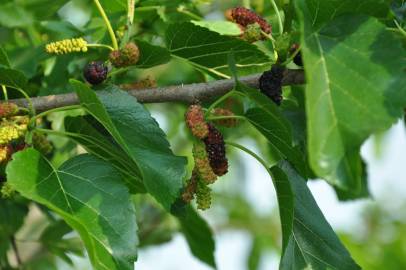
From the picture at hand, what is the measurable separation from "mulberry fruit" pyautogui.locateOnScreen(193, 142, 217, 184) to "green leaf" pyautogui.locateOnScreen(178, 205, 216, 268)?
2.38 feet

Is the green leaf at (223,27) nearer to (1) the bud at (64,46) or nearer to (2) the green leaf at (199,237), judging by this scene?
(1) the bud at (64,46)

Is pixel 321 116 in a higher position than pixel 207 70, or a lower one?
higher

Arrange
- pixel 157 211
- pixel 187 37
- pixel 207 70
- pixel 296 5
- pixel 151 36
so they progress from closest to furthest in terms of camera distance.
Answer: pixel 296 5 < pixel 187 37 < pixel 207 70 < pixel 151 36 < pixel 157 211

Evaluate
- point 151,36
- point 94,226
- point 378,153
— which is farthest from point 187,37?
point 378,153

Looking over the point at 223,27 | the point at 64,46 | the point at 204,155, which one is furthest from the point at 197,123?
the point at 64,46

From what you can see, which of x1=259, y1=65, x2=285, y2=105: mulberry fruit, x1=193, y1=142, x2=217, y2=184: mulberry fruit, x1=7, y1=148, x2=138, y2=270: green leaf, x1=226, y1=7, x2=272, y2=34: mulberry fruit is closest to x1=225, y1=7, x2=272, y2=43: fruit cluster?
x1=226, y1=7, x2=272, y2=34: mulberry fruit

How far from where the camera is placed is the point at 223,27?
4.66 feet

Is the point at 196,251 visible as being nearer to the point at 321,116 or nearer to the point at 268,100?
the point at 268,100

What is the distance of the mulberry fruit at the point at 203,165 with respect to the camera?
4.46 ft

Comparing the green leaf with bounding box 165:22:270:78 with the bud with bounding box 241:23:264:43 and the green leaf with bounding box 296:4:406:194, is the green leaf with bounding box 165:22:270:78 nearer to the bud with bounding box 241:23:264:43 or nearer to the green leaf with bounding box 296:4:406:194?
the bud with bounding box 241:23:264:43

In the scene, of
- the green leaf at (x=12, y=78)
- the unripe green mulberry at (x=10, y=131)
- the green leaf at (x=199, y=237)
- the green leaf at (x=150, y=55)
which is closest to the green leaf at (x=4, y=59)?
the green leaf at (x=12, y=78)

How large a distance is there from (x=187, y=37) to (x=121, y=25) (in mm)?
330

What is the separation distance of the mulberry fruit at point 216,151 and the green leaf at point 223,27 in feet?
0.56

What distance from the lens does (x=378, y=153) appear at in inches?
126
